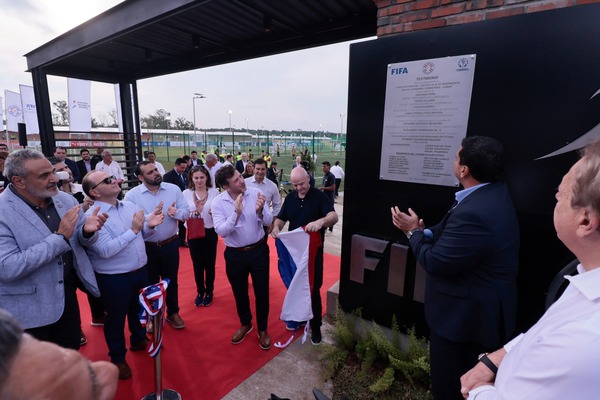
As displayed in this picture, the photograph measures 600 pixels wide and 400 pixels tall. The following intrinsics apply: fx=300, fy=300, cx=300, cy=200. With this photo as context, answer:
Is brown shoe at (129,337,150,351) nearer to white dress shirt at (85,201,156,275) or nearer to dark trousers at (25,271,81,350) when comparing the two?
dark trousers at (25,271,81,350)

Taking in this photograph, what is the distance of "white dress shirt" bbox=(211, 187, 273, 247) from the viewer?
10.4ft

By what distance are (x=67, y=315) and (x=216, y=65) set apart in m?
5.35

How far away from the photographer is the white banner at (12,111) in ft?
39.7

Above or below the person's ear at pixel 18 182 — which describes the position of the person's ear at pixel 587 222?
above

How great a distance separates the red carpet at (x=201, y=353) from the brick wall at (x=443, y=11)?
11.6 feet

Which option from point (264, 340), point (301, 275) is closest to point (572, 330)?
point (301, 275)

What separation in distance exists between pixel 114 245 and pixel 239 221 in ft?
3.79

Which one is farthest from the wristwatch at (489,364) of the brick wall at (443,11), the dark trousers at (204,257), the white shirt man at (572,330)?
the dark trousers at (204,257)

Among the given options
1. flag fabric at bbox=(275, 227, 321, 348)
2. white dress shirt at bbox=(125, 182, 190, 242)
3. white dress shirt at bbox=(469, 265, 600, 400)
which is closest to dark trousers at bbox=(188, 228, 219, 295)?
white dress shirt at bbox=(125, 182, 190, 242)

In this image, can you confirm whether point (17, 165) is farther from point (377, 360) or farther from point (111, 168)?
point (111, 168)

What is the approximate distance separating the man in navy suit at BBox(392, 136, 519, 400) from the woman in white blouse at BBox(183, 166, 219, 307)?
309 centimetres

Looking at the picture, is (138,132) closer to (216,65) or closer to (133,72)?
(133,72)

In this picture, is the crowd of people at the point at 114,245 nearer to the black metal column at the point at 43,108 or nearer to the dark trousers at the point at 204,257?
the dark trousers at the point at 204,257

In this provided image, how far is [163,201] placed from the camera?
350cm
